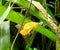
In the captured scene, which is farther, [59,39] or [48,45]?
[48,45]

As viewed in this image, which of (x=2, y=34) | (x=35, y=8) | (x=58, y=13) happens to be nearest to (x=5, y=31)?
(x=2, y=34)

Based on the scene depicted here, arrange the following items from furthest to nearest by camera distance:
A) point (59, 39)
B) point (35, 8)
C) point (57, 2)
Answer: point (57, 2)
point (35, 8)
point (59, 39)

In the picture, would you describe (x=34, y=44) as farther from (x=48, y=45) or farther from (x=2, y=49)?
(x=2, y=49)

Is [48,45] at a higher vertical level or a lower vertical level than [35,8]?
lower

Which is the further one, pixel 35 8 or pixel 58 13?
pixel 58 13

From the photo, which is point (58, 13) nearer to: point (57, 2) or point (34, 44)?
point (57, 2)

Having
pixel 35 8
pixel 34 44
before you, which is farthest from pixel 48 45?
pixel 35 8

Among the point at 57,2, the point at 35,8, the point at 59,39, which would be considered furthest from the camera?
the point at 57,2

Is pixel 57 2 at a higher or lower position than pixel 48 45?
higher
